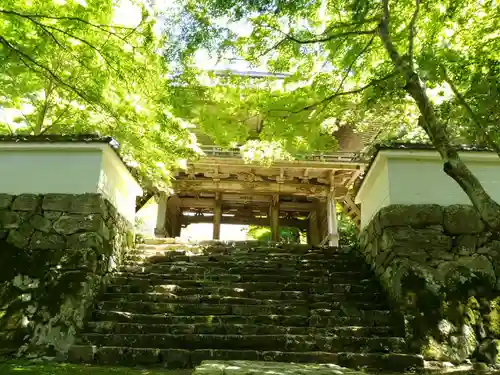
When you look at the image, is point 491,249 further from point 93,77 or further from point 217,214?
point 217,214

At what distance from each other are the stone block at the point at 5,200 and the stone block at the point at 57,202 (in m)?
0.57

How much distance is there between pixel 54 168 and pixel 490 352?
7.21 metres

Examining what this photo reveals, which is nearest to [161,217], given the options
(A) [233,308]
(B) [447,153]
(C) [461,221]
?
(A) [233,308]

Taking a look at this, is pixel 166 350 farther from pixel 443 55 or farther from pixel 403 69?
pixel 443 55

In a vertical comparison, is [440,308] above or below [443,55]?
below

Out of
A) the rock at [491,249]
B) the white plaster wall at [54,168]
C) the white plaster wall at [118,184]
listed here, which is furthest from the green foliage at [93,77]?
the rock at [491,249]

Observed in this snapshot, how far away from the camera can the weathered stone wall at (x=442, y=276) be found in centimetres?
566

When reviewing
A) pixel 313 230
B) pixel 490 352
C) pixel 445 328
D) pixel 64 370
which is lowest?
pixel 64 370

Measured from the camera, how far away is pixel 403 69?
504 cm

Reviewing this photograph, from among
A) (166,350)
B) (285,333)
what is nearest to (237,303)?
(285,333)

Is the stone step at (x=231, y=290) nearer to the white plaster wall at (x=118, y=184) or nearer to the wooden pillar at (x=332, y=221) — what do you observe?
the white plaster wall at (x=118, y=184)

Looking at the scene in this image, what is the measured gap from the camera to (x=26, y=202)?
22.8ft

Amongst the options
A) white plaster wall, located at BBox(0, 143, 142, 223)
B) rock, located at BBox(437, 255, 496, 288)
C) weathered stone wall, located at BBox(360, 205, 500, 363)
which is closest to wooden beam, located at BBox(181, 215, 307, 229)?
weathered stone wall, located at BBox(360, 205, 500, 363)

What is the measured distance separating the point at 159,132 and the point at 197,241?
2660mm
